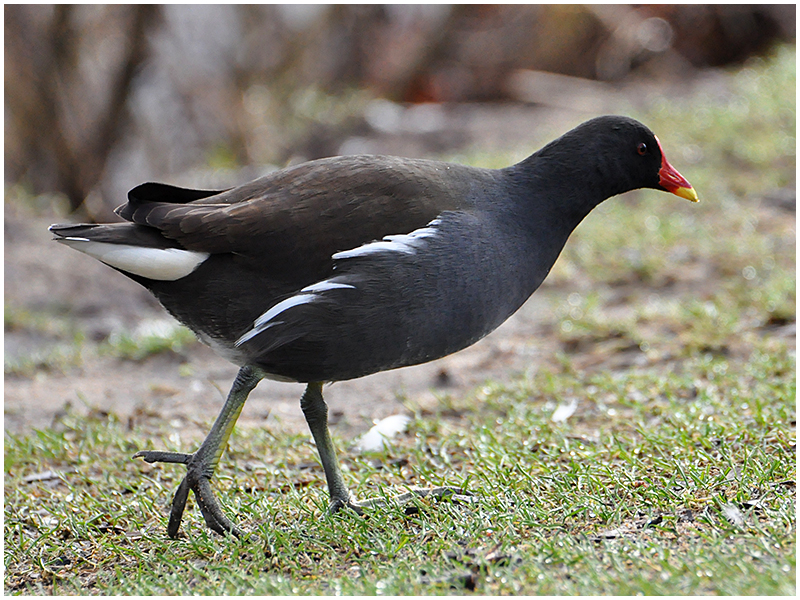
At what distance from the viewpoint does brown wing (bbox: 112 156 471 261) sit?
9.15ft

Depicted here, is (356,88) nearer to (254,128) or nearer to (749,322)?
(254,128)

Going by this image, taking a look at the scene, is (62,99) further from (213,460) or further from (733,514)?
(733,514)

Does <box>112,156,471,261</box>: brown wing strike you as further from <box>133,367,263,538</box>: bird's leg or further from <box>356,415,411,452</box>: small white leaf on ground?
<box>356,415,411,452</box>: small white leaf on ground

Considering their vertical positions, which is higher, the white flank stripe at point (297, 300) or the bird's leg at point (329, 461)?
the white flank stripe at point (297, 300)

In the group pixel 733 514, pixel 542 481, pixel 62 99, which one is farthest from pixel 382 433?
pixel 62 99

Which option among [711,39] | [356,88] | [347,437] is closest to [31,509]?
[347,437]

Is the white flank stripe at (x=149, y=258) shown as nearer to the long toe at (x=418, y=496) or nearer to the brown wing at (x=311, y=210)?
the brown wing at (x=311, y=210)

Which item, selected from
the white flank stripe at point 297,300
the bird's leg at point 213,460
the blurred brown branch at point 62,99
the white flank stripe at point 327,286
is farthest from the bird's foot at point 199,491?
the blurred brown branch at point 62,99

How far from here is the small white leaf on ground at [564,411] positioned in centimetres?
397

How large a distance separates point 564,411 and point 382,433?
2.77 feet

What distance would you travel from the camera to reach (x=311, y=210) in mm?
2811

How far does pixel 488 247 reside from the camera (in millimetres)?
2881

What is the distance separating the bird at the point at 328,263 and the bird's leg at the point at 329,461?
0.05 meters

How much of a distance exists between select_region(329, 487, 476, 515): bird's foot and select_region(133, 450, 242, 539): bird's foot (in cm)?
38
